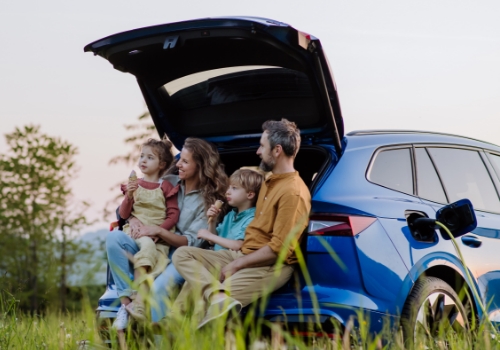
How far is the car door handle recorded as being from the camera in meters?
4.93

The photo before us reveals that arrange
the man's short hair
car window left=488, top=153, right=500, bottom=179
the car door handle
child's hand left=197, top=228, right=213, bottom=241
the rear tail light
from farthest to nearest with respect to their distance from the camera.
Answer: car window left=488, top=153, right=500, bottom=179, the car door handle, child's hand left=197, top=228, right=213, bottom=241, the man's short hair, the rear tail light

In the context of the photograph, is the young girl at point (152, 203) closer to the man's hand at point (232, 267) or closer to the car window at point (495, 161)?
the man's hand at point (232, 267)

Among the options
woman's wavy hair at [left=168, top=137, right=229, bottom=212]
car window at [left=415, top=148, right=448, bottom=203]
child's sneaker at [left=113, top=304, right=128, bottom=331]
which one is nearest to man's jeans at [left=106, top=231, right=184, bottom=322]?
child's sneaker at [left=113, top=304, right=128, bottom=331]

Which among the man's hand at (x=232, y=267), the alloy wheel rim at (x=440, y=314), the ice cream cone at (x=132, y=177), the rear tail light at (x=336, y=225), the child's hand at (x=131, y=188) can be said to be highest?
the ice cream cone at (x=132, y=177)

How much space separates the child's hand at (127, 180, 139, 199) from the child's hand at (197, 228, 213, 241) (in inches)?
28.9

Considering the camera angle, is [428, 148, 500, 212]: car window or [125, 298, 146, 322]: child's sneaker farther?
[428, 148, 500, 212]: car window

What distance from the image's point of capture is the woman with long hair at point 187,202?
4.70 metres

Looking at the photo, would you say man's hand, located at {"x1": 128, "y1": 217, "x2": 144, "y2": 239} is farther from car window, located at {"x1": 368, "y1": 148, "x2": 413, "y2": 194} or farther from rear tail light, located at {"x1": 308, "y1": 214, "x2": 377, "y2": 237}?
car window, located at {"x1": 368, "y1": 148, "x2": 413, "y2": 194}

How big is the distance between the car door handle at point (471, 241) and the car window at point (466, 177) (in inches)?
13.1

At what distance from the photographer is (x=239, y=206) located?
4.62 m

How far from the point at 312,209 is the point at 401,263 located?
66cm

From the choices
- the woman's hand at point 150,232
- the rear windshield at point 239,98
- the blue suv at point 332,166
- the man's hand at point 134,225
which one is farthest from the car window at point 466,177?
the man's hand at point 134,225

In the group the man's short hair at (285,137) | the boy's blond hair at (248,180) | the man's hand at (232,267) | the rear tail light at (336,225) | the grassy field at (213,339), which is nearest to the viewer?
the grassy field at (213,339)

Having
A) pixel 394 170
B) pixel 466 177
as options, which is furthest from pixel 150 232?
pixel 466 177
